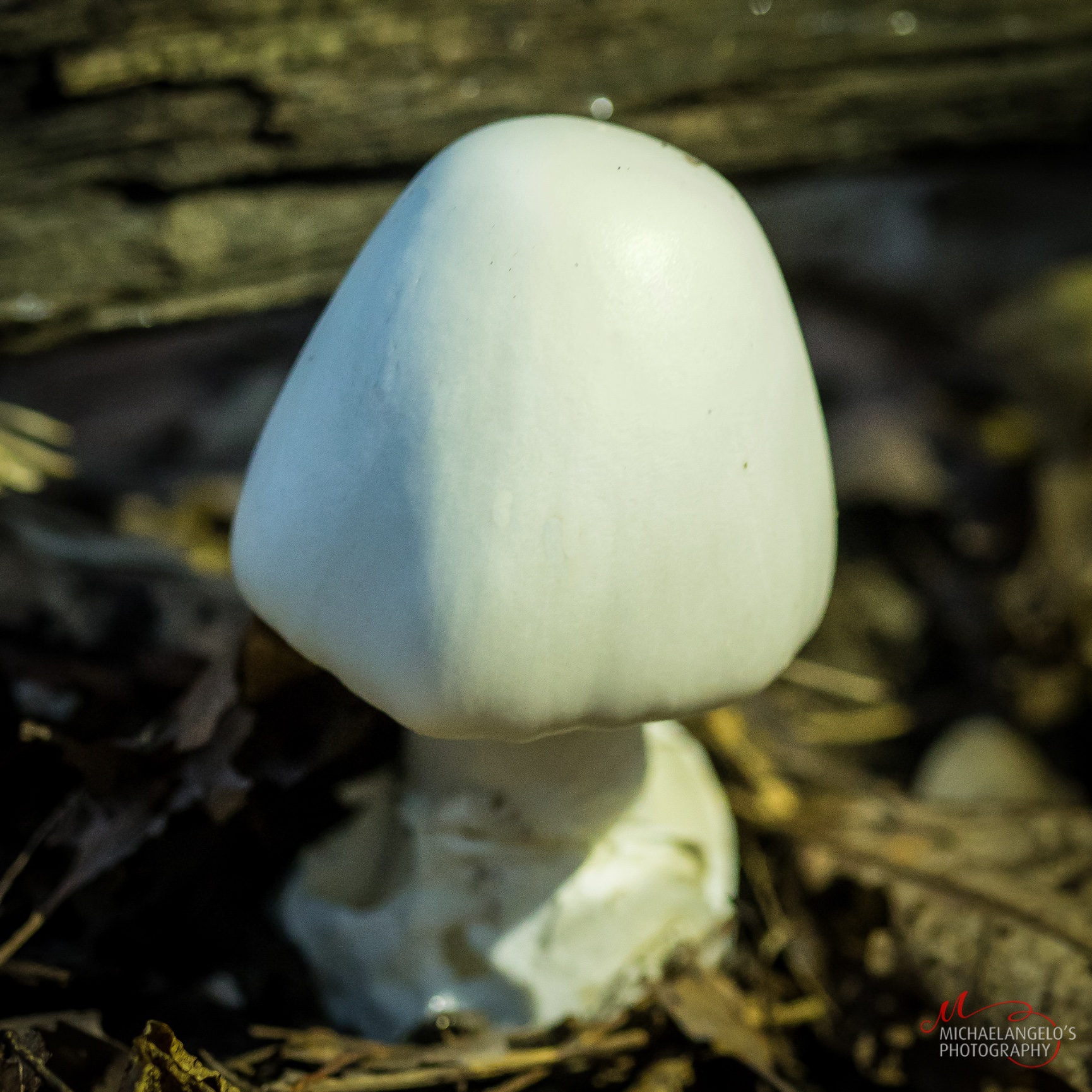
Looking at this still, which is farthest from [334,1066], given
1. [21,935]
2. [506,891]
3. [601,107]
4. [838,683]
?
[601,107]

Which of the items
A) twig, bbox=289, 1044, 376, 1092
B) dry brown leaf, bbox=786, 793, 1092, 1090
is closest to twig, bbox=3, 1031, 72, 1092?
twig, bbox=289, 1044, 376, 1092

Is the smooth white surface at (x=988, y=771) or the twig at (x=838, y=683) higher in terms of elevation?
the smooth white surface at (x=988, y=771)

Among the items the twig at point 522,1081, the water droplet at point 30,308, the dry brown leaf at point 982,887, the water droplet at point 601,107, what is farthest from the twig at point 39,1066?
the water droplet at point 601,107

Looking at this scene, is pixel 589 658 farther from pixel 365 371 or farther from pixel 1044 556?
pixel 1044 556

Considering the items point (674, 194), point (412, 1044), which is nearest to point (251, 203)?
point (674, 194)

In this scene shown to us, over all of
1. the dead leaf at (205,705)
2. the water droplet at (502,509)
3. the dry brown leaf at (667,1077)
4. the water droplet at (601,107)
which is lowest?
the dry brown leaf at (667,1077)

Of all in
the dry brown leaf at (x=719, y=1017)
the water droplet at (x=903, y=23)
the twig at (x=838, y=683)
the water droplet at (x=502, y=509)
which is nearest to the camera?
the water droplet at (x=502, y=509)

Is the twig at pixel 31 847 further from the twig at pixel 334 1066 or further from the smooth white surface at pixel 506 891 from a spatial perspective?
the twig at pixel 334 1066
